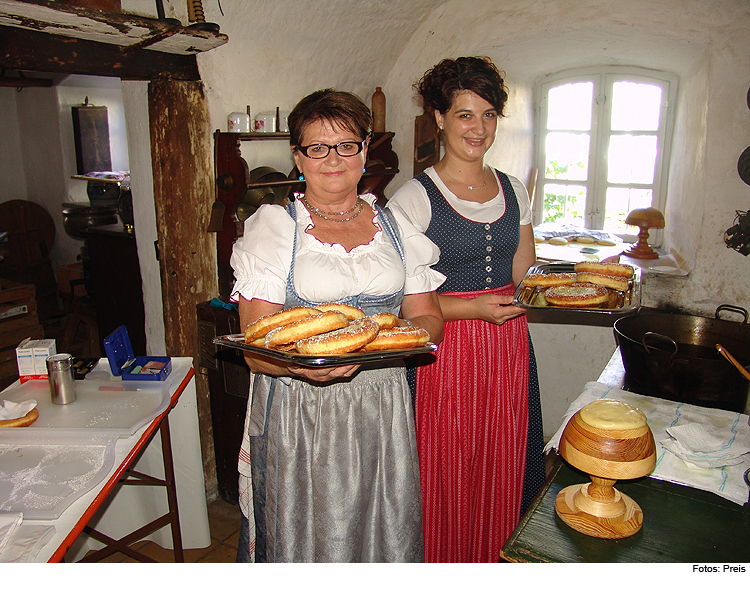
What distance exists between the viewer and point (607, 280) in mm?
2186

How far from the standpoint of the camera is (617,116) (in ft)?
13.6

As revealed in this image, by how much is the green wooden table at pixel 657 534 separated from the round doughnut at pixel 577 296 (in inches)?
26.6

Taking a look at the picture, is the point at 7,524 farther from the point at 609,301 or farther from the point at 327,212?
the point at 609,301

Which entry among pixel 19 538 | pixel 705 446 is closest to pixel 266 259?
pixel 19 538

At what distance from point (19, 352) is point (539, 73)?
12.1 feet

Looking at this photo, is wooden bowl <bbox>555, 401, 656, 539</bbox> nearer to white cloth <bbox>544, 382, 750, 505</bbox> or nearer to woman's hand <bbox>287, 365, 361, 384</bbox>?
white cloth <bbox>544, 382, 750, 505</bbox>

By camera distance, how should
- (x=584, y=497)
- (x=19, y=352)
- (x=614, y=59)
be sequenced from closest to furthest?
1. (x=584, y=497)
2. (x=19, y=352)
3. (x=614, y=59)

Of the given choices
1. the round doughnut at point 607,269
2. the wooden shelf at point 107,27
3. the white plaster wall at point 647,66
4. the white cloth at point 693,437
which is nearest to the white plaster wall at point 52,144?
the white plaster wall at point 647,66

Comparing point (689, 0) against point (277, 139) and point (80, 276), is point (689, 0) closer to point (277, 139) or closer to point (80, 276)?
point (277, 139)

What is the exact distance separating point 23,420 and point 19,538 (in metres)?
0.63

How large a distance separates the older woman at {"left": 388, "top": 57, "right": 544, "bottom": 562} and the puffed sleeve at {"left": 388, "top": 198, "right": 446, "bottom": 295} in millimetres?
271

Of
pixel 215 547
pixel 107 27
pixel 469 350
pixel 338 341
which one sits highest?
pixel 107 27
